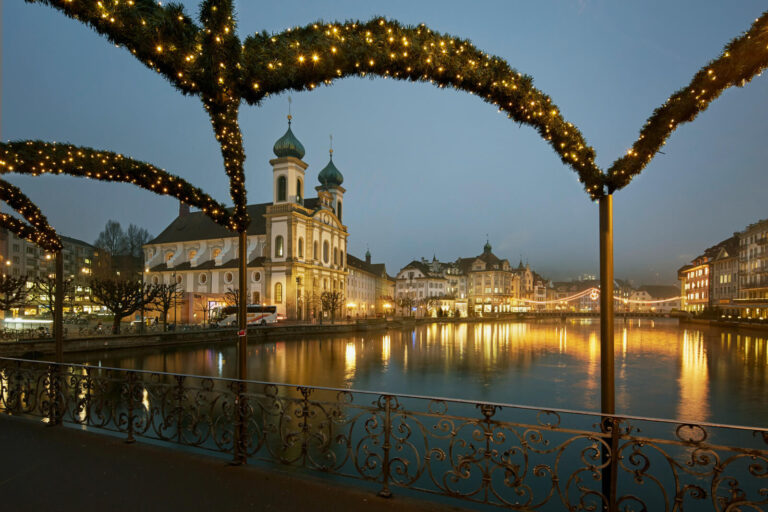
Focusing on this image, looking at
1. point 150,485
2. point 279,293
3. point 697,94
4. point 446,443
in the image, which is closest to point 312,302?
point 279,293

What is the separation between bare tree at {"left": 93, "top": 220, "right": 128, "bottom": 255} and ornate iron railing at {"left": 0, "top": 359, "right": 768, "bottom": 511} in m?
64.4

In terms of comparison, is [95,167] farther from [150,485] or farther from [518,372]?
[518,372]

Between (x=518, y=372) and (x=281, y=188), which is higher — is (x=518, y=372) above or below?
below

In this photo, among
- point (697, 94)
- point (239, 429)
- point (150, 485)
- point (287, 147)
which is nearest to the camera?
point (697, 94)

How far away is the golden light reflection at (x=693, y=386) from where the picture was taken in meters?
13.6

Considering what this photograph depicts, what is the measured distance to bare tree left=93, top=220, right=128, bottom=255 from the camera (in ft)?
222

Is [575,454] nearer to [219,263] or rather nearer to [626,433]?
[626,433]

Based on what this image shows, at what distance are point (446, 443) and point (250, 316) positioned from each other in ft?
112

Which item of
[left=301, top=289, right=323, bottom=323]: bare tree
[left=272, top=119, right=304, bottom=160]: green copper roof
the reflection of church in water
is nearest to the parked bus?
the reflection of church in water

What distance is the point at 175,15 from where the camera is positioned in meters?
3.23

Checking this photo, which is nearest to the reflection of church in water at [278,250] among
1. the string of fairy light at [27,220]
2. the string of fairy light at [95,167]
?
the string of fairy light at [27,220]

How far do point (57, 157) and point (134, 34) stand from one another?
11.9ft

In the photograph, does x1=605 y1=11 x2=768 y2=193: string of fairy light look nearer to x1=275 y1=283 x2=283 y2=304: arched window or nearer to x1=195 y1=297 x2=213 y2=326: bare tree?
x1=195 y1=297 x2=213 y2=326: bare tree

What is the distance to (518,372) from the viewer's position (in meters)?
21.0
